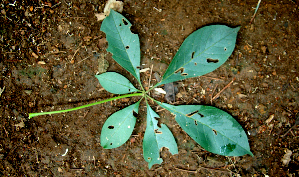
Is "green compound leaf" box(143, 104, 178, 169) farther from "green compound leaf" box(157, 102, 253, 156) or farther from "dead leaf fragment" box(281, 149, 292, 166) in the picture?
"dead leaf fragment" box(281, 149, 292, 166)

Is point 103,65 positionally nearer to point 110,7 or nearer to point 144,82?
point 144,82

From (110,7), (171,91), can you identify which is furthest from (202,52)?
(110,7)

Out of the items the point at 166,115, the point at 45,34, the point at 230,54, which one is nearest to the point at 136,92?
the point at 166,115

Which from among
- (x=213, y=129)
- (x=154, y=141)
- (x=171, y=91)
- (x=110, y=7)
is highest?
(x=110, y=7)

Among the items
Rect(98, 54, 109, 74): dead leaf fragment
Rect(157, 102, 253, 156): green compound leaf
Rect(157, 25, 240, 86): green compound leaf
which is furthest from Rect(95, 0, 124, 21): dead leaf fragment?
Rect(157, 102, 253, 156): green compound leaf

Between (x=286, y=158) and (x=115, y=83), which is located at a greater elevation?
(x=115, y=83)
